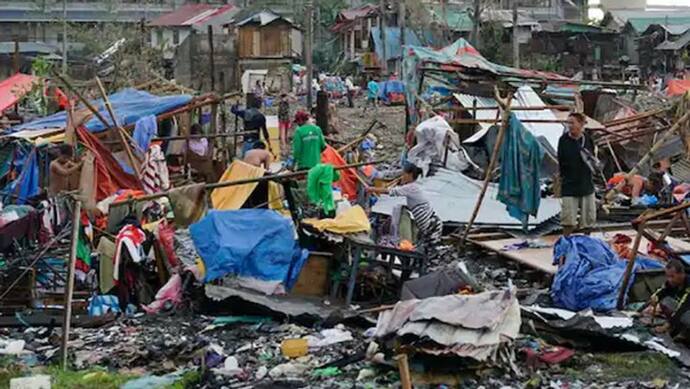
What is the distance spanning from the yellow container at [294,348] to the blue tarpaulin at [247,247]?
4.48 ft

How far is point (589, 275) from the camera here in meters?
8.28

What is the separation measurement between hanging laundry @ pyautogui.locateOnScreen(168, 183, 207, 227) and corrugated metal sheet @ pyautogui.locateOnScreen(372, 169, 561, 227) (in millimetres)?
2594

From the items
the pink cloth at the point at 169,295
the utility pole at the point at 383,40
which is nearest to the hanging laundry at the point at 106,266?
the pink cloth at the point at 169,295

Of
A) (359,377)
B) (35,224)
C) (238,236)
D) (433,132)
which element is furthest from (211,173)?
(359,377)

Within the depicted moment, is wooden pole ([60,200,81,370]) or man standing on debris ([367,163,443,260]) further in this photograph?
man standing on debris ([367,163,443,260])

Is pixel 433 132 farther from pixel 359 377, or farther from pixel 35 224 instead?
pixel 359 377

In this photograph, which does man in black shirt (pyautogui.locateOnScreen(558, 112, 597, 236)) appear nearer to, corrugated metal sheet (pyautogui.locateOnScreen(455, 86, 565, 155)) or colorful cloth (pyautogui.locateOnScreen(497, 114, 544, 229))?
colorful cloth (pyautogui.locateOnScreen(497, 114, 544, 229))

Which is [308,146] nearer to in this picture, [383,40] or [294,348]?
[294,348]

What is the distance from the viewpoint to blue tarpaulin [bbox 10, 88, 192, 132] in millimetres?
14117

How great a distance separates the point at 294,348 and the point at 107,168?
6.46 metres

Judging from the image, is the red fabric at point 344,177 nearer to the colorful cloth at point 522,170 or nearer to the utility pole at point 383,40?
the colorful cloth at point 522,170

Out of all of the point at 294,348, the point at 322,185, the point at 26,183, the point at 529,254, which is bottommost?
the point at 294,348

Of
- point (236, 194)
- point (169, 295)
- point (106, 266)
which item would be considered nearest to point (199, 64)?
point (236, 194)

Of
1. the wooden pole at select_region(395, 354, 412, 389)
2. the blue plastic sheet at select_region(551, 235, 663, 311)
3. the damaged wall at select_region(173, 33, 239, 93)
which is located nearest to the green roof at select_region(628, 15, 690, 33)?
the damaged wall at select_region(173, 33, 239, 93)
